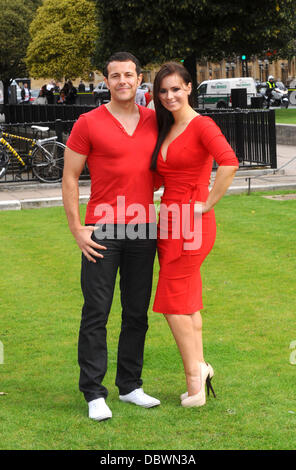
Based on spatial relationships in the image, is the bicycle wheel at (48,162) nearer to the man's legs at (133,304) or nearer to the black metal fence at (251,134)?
the black metal fence at (251,134)

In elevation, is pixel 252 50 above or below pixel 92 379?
above

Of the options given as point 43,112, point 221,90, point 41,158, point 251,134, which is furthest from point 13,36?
point 251,134

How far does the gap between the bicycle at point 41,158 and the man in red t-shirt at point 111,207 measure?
10594 millimetres

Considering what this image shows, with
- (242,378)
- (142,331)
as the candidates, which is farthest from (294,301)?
(142,331)

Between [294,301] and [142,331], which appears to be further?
[294,301]

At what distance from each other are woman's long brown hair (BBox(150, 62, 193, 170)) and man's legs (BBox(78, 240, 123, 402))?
0.55 metres

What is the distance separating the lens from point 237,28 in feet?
84.9

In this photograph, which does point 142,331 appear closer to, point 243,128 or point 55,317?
point 55,317

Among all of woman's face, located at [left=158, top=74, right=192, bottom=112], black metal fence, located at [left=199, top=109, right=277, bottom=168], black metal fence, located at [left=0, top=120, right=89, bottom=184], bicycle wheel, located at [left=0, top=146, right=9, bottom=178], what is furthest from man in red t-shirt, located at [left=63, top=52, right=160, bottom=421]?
black metal fence, located at [left=199, top=109, right=277, bottom=168]

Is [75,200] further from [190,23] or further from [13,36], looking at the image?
[13,36]

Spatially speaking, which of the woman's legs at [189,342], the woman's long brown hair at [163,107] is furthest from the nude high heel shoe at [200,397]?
the woman's long brown hair at [163,107]

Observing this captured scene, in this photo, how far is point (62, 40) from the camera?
1975 inches

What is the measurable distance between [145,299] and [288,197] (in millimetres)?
8526

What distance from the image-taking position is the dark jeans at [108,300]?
14.2ft
